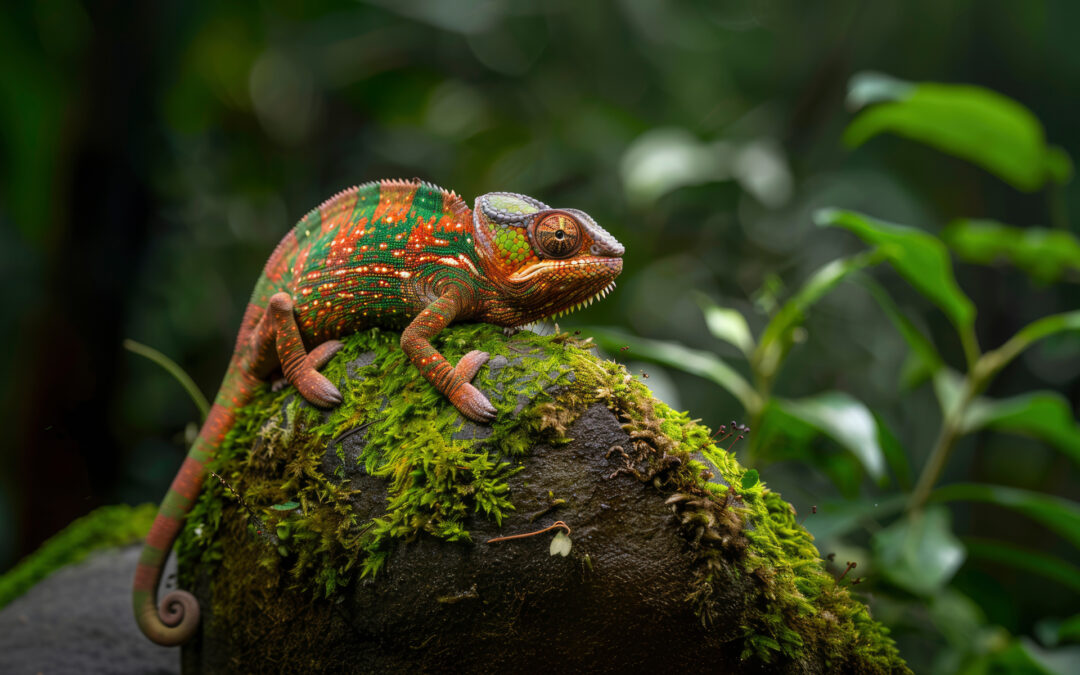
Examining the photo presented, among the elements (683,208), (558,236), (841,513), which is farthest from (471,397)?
(683,208)

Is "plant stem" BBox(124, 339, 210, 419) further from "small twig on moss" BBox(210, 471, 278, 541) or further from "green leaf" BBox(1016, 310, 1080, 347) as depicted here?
"green leaf" BBox(1016, 310, 1080, 347)

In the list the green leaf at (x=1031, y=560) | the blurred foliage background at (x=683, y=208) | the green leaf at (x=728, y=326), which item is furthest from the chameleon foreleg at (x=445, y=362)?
the green leaf at (x=1031, y=560)

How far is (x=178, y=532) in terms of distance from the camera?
86.1 inches

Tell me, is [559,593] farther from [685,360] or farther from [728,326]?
Result: [728,326]

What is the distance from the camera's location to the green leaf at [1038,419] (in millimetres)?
2725

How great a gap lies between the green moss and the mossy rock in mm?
1961

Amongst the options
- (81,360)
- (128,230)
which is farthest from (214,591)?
(128,230)

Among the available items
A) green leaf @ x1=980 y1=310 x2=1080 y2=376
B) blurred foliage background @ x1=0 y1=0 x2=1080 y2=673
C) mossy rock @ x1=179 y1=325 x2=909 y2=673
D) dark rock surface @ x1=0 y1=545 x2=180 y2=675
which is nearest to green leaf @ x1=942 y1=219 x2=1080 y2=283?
blurred foliage background @ x1=0 y1=0 x2=1080 y2=673

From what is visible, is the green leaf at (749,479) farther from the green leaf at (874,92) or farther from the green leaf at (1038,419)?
the green leaf at (874,92)

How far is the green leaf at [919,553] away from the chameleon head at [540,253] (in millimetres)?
1870

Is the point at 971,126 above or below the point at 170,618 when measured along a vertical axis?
above

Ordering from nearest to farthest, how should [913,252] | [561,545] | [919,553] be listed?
[561,545], [913,252], [919,553]

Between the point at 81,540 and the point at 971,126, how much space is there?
483cm

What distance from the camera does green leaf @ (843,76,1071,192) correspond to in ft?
9.52
